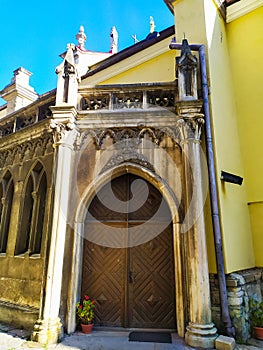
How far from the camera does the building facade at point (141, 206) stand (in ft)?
15.6

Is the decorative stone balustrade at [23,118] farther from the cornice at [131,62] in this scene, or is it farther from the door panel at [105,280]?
the door panel at [105,280]

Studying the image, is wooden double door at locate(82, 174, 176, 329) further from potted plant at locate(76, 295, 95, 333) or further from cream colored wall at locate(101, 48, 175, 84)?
cream colored wall at locate(101, 48, 175, 84)

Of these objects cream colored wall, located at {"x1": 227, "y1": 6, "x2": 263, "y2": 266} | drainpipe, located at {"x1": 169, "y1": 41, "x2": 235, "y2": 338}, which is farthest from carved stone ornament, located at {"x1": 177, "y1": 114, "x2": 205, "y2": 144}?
cream colored wall, located at {"x1": 227, "y1": 6, "x2": 263, "y2": 266}

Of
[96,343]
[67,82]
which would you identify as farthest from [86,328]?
[67,82]

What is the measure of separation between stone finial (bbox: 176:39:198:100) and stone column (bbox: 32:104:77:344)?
242cm

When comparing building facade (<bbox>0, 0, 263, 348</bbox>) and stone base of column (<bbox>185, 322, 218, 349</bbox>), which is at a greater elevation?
building facade (<bbox>0, 0, 263, 348</bbox>)

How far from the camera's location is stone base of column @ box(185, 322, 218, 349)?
4.09m

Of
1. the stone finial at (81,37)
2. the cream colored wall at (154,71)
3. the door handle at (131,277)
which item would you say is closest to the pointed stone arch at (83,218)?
the door handle at (131,277)

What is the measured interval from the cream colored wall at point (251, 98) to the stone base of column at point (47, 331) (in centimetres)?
445

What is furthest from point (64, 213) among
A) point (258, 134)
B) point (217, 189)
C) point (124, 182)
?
point (258, 134)

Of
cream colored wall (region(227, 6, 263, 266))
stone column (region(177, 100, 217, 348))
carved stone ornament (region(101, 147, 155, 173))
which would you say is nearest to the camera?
stone column (region(177, 100, 217, 348))

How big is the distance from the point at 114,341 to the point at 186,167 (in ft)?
11.1

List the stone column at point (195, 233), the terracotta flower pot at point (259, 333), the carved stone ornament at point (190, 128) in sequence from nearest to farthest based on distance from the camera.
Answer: the stone column at point (195, 233) → the terracotta flower pot at point (259, 333) → the carved stone ornament at point (190, 128)

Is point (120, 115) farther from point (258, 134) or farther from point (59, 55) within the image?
point (59, 55)
